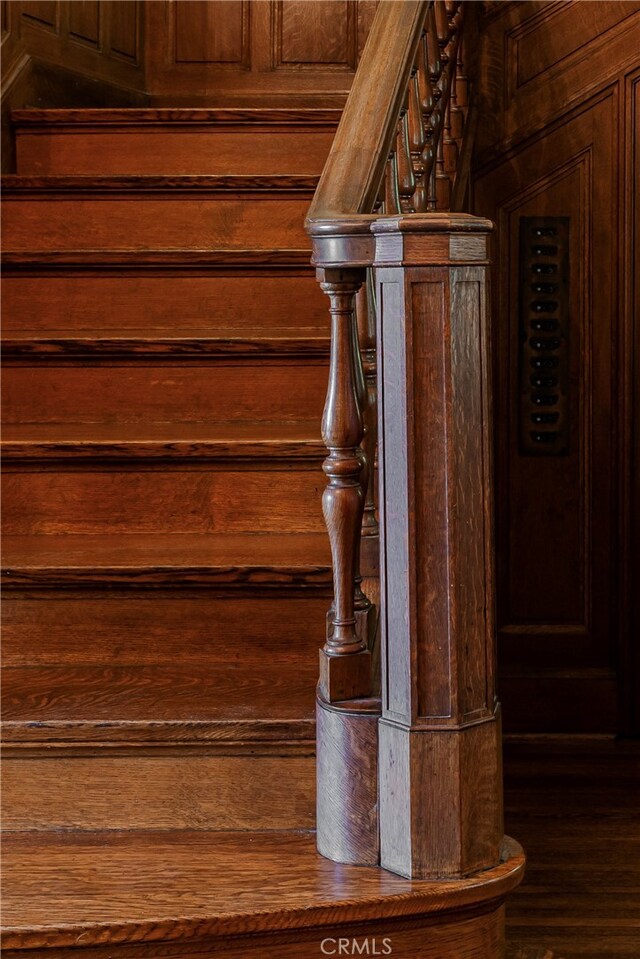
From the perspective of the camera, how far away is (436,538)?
1372 mm

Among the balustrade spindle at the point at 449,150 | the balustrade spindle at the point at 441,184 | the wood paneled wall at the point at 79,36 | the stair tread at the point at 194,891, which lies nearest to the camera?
the stair tread at the point at 194,891

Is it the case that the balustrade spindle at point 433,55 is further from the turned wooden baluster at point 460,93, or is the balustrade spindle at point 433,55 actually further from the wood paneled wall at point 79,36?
the wood paneled wall at point 79,36

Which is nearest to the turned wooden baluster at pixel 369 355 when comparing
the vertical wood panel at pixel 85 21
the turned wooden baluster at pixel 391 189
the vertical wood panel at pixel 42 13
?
the turned wooden baluster at pixel 391 189

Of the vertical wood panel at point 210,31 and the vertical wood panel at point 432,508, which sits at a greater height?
the vertical wood panel at point 210,31

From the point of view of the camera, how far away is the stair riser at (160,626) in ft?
6.13

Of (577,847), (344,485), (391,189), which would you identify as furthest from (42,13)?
(577,847)

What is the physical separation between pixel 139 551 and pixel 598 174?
209cm

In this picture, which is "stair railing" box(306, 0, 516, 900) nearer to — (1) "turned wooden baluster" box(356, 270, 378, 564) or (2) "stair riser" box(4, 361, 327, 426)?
(1) "turned wooden baluster" box(356, 270, 378, 564)

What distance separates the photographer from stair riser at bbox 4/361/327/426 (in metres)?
2.35

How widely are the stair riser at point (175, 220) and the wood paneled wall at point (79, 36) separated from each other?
56 cm

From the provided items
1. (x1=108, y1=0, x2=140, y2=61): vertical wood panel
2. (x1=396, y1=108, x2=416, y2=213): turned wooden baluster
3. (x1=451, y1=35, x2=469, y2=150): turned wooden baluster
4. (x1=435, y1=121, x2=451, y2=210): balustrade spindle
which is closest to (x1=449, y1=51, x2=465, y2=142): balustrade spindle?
(x1=451, y1=35, x2=469, y2=150): turned wooden baluster

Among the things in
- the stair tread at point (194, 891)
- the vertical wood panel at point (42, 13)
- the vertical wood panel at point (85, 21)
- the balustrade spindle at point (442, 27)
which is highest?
the vertical wood panel at point (85, 21)

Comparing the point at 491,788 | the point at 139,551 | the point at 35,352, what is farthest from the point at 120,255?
the point at 491,788

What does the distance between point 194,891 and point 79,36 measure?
9.16 feet
